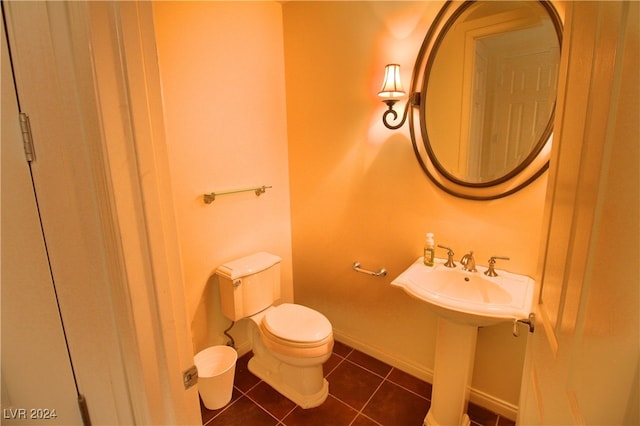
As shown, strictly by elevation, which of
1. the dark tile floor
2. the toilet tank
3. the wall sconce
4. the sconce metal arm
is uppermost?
the wall sconce

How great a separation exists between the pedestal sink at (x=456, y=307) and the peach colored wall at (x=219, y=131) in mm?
1089

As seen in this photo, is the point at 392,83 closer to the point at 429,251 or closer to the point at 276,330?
the point at 429,251

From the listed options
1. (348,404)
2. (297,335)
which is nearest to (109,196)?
(297,335)

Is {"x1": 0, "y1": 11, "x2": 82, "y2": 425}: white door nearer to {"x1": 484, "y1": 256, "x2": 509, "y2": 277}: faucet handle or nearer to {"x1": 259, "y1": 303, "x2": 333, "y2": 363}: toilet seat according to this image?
{"x1": 259, "y1": 303, "x2": 333, "y2": 363}: toilet seat

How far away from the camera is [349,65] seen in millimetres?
1878

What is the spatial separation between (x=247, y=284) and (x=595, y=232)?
170 cm

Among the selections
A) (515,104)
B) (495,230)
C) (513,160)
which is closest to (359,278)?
(495,230)

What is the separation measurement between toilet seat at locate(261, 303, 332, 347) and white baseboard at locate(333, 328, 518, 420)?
0.55m

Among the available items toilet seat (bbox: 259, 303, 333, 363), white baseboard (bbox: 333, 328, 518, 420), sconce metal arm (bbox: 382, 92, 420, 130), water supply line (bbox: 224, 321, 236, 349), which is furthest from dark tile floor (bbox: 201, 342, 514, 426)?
sconce metal arm (bbox: 382, 92, 420, 130)

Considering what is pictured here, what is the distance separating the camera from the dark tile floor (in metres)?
1.66

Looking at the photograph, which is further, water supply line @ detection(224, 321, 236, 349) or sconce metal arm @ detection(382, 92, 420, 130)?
water supply line @ detection(224, 321, 236, 349)

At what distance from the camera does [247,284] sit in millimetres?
1884

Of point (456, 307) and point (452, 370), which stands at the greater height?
point (456, 307)

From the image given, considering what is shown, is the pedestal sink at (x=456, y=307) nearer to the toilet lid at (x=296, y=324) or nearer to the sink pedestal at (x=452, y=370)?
the sink pedestal at (x=452, y=370)
